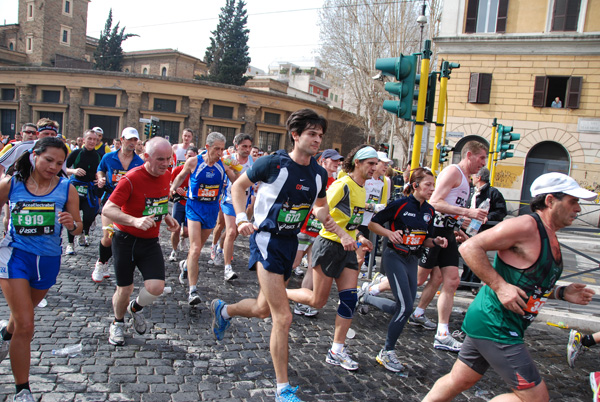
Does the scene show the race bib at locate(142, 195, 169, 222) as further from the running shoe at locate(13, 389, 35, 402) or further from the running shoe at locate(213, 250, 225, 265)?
the running shoe at locate(213, 250, 225, 265)

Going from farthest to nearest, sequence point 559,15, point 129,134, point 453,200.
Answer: point 559,15 < point 129,134 < point 453,200

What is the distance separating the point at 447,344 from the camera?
4898 millimetres

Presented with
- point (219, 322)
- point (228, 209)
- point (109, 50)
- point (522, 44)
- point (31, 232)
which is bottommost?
point (219, 322)

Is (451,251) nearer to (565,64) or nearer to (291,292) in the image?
(291,292)

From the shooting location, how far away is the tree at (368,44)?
3256 centimetres

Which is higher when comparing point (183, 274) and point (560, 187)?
point (560, 187)

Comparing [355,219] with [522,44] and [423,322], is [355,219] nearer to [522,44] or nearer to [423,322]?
[423,322]

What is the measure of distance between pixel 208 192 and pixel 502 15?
24.2m

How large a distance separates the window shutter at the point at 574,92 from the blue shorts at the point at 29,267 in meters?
26.4

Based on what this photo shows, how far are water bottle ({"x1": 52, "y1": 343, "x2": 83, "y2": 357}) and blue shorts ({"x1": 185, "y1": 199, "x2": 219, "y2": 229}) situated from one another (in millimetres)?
2266

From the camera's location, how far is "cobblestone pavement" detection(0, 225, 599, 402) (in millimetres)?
3490

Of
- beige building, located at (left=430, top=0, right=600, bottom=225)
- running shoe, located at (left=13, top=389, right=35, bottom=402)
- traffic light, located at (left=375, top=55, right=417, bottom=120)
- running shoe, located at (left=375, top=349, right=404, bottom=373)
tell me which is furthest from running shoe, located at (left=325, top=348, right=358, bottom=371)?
beige building, located at (left=430, top=0, right=600, bottom=225)

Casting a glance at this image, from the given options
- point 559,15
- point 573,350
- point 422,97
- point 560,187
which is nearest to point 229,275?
point 422,97

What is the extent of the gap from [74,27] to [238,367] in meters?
71.1
